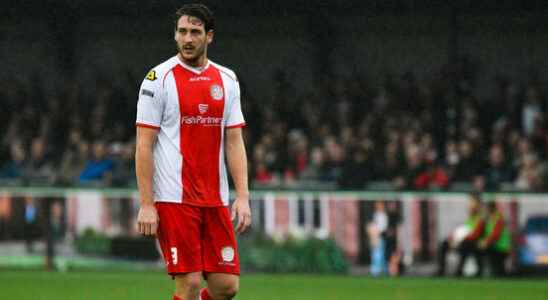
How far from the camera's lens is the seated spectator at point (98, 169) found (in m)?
17.4

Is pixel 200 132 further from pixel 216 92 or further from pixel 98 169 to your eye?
pixel 98 169

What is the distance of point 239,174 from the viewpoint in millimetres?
7430

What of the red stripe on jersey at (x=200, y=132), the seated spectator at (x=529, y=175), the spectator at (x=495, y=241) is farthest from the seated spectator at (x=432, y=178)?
the red stripe on jersey at (x=200, y=132)

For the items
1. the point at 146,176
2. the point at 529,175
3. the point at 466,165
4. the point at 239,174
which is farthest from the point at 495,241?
the point at 146,176

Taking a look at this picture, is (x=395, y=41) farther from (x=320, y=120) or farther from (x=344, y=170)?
(x=344, y=170)

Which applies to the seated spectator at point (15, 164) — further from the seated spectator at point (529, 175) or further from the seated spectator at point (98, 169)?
the seated spectator at point (529, 175)

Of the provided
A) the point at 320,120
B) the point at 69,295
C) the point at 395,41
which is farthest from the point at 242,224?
the point at 395,41

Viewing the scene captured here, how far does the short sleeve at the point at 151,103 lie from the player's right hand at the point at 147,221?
1.52 feet

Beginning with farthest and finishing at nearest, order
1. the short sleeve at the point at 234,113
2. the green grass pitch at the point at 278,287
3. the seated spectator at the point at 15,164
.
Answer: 1. the seated spectator at the point at 15,164
2. the green grass pitch at the point at 278,287
3. the short sleeve at the point at 234,113

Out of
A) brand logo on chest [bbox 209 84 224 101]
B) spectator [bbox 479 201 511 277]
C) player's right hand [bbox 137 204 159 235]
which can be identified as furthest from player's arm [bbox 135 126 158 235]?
spectator [bbox 479 201 511 277]

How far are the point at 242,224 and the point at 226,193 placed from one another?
202 millimetres

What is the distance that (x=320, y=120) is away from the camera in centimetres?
1984

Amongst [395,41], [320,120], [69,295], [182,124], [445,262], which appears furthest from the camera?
[395,41]

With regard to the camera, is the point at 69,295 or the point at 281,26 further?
the point at 281,26
